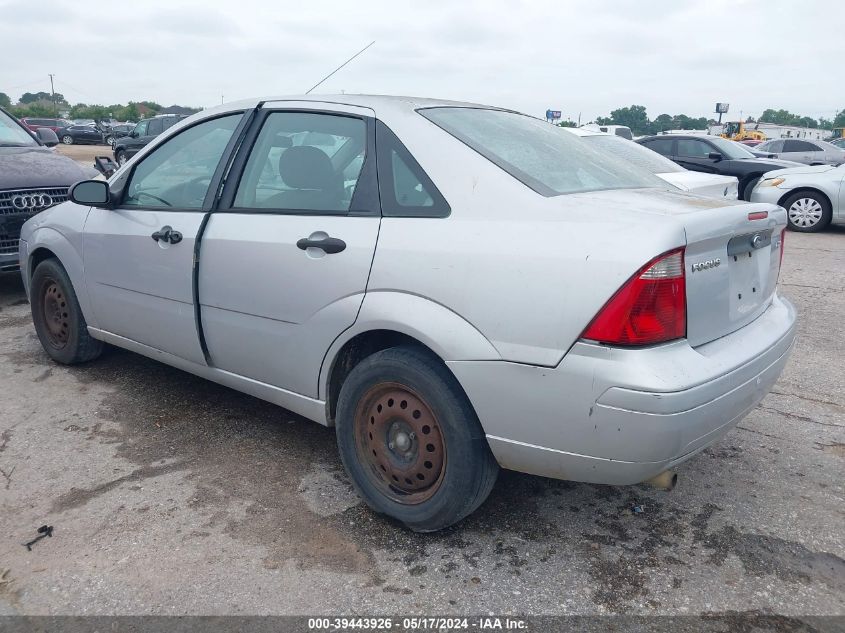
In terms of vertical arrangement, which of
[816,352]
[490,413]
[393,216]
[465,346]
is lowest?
[816,352]

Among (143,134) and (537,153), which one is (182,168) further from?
(143,134)

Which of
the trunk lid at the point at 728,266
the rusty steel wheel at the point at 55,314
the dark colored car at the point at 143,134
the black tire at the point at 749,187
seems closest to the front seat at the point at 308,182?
the trunk lid at the point at 728,266

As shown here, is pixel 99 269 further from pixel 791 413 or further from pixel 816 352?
pixel 816 352

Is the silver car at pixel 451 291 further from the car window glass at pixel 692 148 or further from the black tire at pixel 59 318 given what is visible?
the car window glass at pixel 692 148

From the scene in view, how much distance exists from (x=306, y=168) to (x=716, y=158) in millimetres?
11487

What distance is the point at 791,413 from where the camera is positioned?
400 cm

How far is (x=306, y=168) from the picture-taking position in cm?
316

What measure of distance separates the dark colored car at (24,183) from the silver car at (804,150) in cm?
1990

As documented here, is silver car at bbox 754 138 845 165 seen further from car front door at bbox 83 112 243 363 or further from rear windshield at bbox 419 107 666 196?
car front door at bbox 83 112 243 363

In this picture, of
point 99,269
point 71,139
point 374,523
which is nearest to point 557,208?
point 374,523

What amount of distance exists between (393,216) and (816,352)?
377 cm

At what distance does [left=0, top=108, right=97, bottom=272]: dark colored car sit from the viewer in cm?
597

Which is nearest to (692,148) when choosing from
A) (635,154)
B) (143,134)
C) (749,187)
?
(749,187)

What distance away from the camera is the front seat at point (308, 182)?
3006 millimetres
